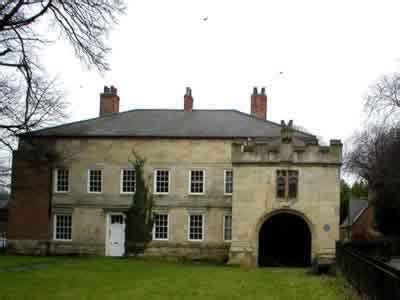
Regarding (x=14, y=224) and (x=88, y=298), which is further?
(x=14, y=224)

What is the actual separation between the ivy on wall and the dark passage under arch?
6.83 metres

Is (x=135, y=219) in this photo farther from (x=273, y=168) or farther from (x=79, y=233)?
(x=273, y=168)

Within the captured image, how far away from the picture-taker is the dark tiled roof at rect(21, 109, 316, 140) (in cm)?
3716

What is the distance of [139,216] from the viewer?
36.8 meters

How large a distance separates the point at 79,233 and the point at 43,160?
493 centimetres

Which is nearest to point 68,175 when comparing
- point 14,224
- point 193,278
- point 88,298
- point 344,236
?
point 14,224

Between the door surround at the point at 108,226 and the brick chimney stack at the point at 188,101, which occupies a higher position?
the brick chimney stack at the point at 188,101

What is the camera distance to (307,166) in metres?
32.1

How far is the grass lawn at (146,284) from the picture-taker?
17688mm

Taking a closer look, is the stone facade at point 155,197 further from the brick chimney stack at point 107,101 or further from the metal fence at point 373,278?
the metal fence at point 373,278

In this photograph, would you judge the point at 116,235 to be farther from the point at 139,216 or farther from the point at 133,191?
the point at 133,191

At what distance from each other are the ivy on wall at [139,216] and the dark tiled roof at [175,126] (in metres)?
2.25

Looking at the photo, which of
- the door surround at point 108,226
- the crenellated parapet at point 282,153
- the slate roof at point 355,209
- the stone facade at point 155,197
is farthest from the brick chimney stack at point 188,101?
the slate roof at point 355,209

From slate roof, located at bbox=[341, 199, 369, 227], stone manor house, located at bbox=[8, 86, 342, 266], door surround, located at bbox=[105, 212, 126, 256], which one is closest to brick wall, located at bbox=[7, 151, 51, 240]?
stone manor house, located at bbox=[8, 86, 342, 266]
